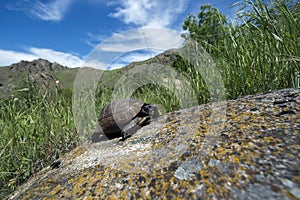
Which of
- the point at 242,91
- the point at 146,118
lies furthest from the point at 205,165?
the point at 242,91

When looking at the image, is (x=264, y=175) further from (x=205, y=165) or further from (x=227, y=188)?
(x=205, y=165)

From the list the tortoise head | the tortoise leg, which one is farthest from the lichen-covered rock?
the tortoise head

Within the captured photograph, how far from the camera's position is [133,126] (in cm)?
201

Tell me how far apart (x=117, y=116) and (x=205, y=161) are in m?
1.40

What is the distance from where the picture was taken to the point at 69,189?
1220mm

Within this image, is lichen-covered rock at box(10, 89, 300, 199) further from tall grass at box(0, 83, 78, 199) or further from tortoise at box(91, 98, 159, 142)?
tall grass at box(0, 83, 78, 199)

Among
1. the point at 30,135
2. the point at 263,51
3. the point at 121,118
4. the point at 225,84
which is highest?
the point at 263,51

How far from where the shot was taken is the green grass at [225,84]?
5.74 feet

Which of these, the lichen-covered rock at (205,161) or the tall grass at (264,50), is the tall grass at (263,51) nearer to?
the tall grass at (264,50)

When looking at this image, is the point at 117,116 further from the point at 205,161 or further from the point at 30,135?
the point at 205,161

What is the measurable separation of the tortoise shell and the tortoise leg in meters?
0.10

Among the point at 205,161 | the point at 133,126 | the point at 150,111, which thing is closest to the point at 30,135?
the point at 133,126

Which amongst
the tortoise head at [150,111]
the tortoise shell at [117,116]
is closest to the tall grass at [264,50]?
the tortoise head at [150,111]

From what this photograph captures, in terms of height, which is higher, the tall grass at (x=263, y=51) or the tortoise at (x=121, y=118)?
the tall grass at (x=263, y=51)
